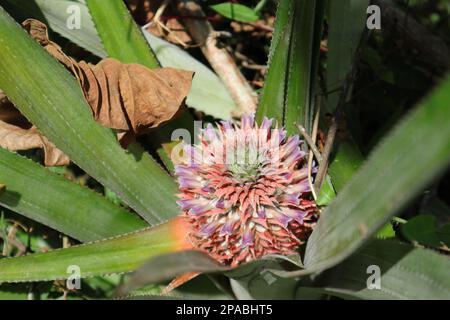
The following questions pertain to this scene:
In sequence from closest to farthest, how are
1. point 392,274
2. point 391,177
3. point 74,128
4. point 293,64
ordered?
point 391,177 < point 392,274 < point 293,64 < point 74,128

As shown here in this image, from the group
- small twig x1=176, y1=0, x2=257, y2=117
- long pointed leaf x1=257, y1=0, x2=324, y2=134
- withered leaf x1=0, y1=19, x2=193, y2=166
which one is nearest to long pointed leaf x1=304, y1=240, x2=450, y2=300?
long pointed leaf x1=257, y1=0, x2=324, y2=134

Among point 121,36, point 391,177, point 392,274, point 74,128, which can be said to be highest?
point 121,36

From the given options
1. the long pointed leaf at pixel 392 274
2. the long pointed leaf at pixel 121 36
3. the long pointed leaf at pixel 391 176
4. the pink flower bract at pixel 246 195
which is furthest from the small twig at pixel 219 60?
the long pointed leaf at pixel 391 176

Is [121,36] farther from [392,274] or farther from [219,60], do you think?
[392,274]

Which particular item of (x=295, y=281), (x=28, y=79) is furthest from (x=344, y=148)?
(x=28, y=79)

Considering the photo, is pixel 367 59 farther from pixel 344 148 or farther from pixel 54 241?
pixel 54 241

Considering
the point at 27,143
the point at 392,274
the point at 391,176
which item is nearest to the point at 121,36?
the point at 27,143

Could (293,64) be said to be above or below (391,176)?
above
